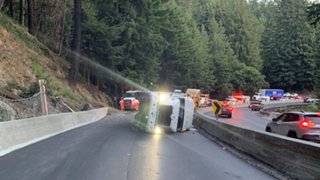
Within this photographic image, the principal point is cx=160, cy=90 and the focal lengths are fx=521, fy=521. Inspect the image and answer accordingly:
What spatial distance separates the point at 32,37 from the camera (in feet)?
149

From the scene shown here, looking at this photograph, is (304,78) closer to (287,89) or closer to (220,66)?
(287,89)

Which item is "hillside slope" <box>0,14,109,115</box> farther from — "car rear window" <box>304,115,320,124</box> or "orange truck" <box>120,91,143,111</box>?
"car rear window" <box>304,115,320,124</box>

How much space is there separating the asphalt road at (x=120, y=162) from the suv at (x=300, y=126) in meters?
3.89

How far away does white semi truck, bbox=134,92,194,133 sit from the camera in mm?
25969

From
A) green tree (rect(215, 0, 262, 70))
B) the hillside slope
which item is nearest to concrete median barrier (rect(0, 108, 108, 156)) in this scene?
the hillside slope

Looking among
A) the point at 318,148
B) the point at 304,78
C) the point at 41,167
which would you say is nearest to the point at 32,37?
the point at 41,167

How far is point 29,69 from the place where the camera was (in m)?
37.1

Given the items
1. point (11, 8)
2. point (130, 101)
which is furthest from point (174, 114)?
point (11, 8)

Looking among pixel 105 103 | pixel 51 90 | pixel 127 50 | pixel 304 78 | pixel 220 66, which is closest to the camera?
pixel 51 90

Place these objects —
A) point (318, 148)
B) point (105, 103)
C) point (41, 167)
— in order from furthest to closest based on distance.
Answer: point (105, 103) < point (41, 167) < point (318, 148)

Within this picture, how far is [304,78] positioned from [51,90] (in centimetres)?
11492

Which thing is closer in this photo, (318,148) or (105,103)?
(318,148)

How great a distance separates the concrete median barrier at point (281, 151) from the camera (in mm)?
11805

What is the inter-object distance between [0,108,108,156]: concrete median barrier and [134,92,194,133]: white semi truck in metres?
4.06
